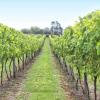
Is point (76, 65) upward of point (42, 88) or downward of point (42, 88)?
upward

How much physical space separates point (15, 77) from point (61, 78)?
12.6 ft

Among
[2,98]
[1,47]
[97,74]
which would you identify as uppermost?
[1,47]

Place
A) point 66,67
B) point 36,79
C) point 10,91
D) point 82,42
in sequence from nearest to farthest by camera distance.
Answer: point 82,42 < point 10,91 < point 36,79 < point 66,67

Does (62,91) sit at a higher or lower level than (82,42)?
lower

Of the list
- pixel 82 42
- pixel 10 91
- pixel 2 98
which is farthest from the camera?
pixel 10 91

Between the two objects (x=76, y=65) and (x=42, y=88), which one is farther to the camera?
(x=42, y=88)

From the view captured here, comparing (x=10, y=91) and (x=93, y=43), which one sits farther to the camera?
(x=10, y=91)

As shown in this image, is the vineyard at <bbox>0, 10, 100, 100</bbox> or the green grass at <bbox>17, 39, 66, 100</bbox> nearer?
the vineyard at <bbox>0, 10, 100, 100</bbox>

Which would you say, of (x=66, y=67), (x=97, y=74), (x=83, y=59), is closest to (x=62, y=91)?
(x=83, y=59)

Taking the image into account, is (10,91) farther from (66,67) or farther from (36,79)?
(66,67)

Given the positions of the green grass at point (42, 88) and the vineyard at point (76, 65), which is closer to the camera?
the vineyard at point (76, 65)

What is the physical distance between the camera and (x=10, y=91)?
74.1 feet

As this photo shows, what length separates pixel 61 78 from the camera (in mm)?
29297

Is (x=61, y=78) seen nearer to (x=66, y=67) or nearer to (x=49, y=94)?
(x=66, y=67)
